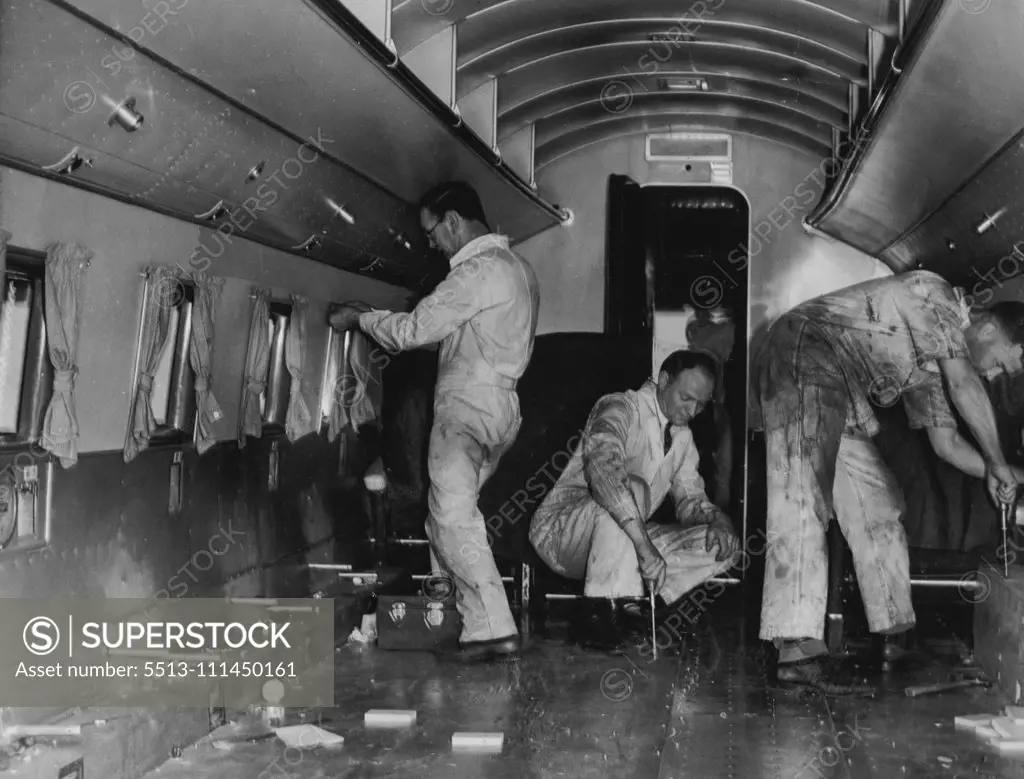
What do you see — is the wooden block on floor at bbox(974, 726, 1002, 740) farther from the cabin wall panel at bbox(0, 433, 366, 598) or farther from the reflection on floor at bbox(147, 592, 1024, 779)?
the cabin wall panel at bbox(0, 433, 366, 598)

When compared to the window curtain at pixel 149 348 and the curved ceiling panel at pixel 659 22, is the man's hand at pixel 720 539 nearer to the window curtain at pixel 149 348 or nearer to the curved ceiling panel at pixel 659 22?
the curved ceiling panel at pixel 659 22

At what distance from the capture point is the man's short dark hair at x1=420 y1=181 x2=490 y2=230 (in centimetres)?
497

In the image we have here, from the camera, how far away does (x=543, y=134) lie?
706cm

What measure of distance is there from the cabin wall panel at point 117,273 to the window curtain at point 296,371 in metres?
0.19

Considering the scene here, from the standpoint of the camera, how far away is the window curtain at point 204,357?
14.7 ft

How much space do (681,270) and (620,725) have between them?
164 inches

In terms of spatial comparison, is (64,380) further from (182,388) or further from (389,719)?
(389,719)

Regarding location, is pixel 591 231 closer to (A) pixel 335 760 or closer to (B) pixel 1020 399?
(B) pixel 1020 399

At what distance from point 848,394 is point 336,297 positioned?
9.48 ft

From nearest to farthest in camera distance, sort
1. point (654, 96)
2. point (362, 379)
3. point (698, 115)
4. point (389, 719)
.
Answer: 1. point (389, 719)
2. point (362, 379)
3. point (654, 96)
4. point (698, 115)

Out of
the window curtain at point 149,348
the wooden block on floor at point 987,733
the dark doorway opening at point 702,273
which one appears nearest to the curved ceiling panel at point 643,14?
the window curtain at point 149,348

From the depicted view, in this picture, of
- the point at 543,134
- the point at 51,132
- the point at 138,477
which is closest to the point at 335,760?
the point at 138,477

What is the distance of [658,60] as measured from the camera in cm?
594

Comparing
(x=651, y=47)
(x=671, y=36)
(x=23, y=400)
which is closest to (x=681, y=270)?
(x=651, y=47)
